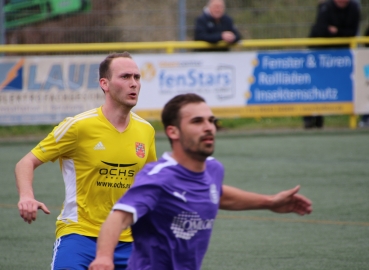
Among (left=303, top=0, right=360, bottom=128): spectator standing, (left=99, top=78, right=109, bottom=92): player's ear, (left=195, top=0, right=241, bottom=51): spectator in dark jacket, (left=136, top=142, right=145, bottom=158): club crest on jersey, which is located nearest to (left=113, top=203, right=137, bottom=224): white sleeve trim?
(left=136, top=142, right=145, bottom=158): club crest on jersey

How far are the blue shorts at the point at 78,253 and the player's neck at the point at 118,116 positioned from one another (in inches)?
31.4

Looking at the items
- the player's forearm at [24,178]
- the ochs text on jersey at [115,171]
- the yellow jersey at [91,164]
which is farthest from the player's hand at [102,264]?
the ochs text on jersey at [115,171]

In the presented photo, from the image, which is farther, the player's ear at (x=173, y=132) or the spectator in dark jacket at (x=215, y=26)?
the spectator in dark jacket at (x=215, y=26)

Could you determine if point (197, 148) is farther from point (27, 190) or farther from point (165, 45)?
point (165, 45)

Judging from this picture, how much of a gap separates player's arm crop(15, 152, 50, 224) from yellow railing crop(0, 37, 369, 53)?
949 cm

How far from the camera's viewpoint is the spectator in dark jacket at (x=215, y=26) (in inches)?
567

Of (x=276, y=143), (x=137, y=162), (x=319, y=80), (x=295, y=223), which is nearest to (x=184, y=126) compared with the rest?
(x=137, y=162)

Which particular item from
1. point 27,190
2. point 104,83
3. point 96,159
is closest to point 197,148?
point 27,190

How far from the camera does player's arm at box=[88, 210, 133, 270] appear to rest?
11.3ft

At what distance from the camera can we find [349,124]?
15516 mm

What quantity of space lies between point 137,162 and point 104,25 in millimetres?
10345

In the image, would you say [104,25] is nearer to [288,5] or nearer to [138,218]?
[288,5]

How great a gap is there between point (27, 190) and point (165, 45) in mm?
9943

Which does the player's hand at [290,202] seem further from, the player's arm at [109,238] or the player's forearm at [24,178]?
the player's forearm at [24,178]
